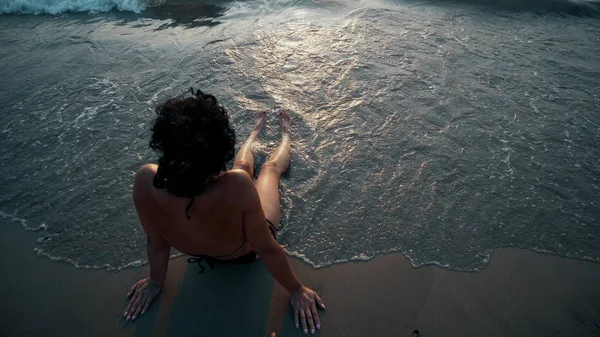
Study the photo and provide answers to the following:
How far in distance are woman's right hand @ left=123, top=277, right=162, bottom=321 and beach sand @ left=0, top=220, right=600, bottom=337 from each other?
44 millimetres

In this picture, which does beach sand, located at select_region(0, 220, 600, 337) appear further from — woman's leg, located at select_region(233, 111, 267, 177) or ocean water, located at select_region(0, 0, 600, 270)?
woman's leg, located at select_region(233, 111, 267, 177)

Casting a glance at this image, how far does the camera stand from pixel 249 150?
3.30 metres

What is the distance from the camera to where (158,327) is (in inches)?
89.3

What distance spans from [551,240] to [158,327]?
8.93ft

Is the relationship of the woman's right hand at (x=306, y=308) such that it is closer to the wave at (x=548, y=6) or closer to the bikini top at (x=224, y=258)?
the bikini top at (x=224, y=258)

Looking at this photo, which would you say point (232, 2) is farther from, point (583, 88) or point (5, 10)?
point (583, 88)

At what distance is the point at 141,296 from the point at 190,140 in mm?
1380

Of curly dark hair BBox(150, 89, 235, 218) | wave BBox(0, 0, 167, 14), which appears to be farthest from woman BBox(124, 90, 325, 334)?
wave BBox(0, 0, 167, 14)

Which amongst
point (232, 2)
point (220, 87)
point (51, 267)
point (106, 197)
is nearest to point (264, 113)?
point (220, 87)

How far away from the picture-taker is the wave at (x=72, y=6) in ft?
23.2

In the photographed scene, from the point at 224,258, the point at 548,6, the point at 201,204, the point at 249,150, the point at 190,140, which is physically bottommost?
the point at 224,258

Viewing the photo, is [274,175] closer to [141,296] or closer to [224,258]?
[224,258]

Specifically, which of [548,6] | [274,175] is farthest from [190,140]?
[548,6]

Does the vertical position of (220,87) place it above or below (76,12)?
below
